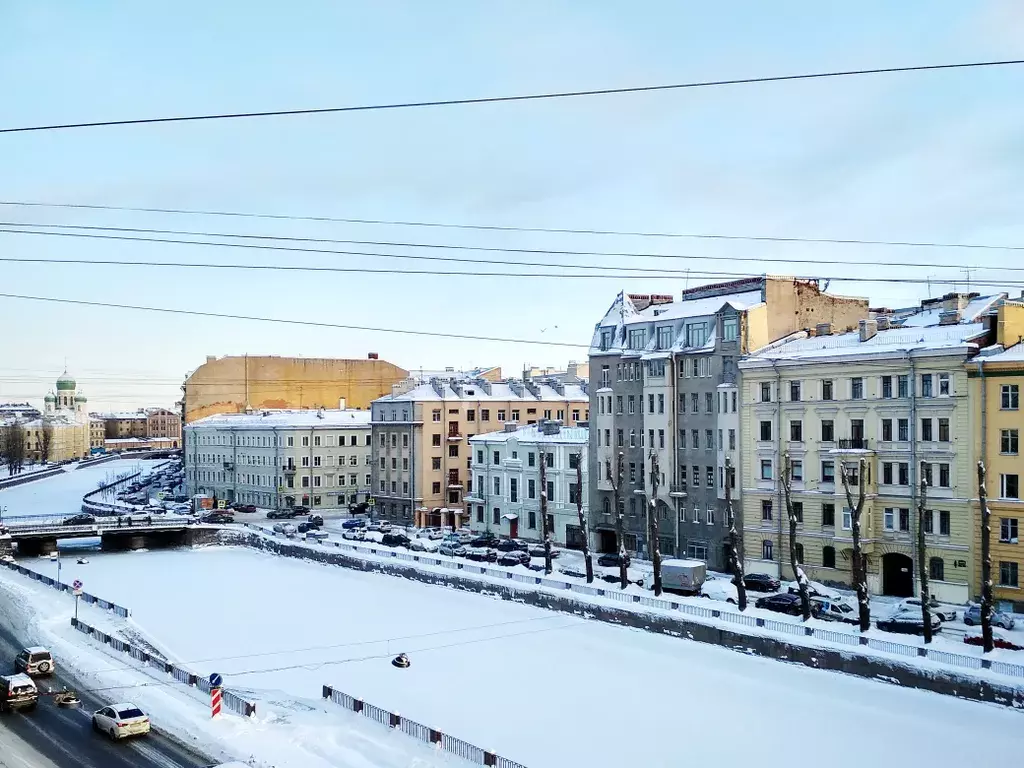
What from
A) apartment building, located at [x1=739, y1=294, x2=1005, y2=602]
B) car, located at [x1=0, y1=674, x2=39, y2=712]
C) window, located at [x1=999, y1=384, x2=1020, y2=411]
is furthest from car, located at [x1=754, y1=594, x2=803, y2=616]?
car, located at [x1=0, y1=674, x2=39, y2=712]

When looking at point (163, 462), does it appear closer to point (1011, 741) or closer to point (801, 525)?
point (801, 525)

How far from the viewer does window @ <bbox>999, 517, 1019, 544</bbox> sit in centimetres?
3725

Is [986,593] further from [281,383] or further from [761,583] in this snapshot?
[281,383]

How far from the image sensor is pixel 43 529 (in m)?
67.7

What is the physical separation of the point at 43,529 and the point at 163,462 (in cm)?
10352

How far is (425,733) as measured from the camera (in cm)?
2405

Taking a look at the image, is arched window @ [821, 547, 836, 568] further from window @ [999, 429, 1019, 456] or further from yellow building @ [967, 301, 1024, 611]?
window @ [999, 429, 1019, 456]

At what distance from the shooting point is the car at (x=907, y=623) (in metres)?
33.8

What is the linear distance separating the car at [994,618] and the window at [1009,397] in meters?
7.90

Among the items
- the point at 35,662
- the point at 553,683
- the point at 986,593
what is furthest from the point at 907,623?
the point at 35,662

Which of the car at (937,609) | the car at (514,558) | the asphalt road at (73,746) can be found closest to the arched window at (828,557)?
the car at (937,609)

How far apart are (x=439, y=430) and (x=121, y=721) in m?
49.2

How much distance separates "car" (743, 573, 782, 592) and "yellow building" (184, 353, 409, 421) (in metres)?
→ 70.5

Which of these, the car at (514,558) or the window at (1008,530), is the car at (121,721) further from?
the window at (1008,530)
